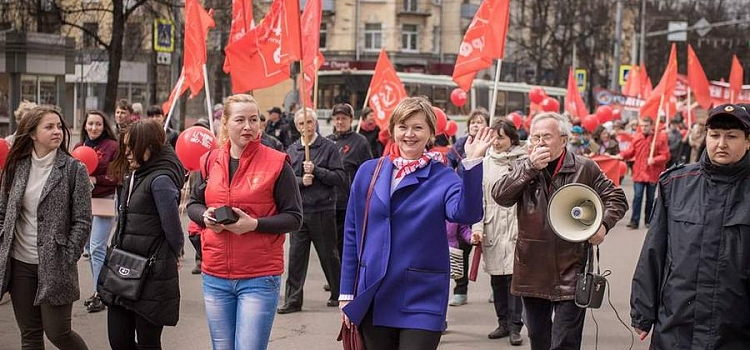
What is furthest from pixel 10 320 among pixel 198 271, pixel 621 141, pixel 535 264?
pixel 621 141

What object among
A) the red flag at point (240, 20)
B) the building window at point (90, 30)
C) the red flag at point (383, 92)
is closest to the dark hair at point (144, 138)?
the red flag at point (240, 20)

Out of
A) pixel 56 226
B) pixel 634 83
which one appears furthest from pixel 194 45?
pixel 634 83

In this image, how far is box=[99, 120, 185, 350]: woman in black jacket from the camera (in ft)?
18.4

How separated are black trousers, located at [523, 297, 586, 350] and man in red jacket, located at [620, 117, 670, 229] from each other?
1113 cm

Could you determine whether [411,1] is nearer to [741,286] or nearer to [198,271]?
[198,271]

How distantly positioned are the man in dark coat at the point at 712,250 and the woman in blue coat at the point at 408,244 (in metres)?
0.86

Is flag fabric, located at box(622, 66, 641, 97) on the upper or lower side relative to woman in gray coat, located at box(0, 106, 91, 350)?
upper

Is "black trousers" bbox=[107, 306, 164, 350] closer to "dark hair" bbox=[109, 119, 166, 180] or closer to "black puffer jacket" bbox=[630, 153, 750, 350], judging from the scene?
"dark hair" bbox=[109, 119, 166, 180]

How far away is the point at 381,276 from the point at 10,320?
16.3 ft

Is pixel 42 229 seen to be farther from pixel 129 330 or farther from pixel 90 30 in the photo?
pixel 90 30

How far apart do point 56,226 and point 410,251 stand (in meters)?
2.24

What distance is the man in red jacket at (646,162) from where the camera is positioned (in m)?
16.8

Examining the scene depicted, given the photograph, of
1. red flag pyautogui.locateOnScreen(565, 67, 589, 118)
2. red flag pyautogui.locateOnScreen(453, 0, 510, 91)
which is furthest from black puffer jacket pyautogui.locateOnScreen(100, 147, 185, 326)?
red flag pyautogui.locateOnScreen(565, 67, 589, 118)

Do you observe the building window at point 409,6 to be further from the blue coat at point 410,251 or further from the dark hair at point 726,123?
the dark hair at point 726,123
